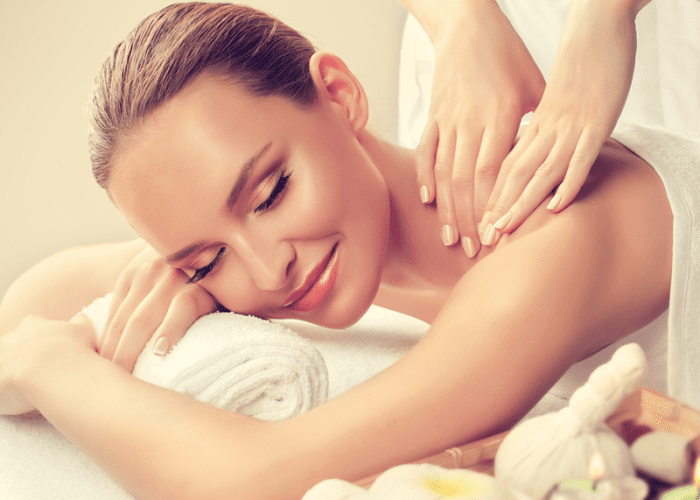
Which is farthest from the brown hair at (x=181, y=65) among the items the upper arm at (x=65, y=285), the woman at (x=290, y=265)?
the upper arm at (x=65, y=285)

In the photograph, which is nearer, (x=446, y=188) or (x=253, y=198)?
(x=253, y=198)

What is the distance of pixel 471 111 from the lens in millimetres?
930

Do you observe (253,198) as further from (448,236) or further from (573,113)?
(573,113)

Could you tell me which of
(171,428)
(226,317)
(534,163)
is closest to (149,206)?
(226,317)

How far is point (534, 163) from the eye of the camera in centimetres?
83

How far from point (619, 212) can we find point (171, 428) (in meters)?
0.61

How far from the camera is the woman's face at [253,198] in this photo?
77 centimetres

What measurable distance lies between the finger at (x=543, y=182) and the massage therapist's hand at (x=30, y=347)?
63cm

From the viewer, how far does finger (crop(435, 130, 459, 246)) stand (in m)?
0.93

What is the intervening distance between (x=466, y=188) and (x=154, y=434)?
545 mm

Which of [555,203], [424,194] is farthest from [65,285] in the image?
[555,203]

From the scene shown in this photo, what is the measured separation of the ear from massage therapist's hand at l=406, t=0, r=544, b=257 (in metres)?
0.12

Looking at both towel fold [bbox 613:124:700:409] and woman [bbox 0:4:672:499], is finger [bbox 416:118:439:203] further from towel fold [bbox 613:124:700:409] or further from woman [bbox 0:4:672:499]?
towel fold [bbox 613:124:700:409]

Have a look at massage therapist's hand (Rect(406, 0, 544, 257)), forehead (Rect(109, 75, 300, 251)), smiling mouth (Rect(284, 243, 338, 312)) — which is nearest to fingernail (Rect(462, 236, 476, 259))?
massage therapist's hand (Rect(406, 0, 544, 257))
